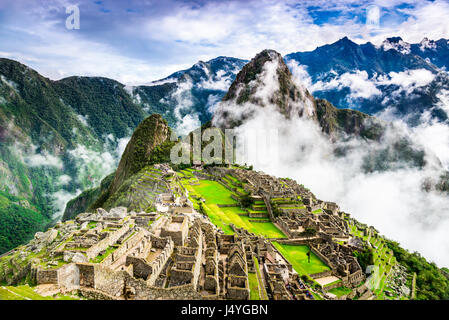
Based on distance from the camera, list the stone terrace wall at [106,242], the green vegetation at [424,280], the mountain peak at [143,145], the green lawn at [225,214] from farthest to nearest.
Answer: the mountain peak at [143,145]
the green lawn at [225,214]
the green vegetation at [424,280]
the stone terrace wall at [106,242]

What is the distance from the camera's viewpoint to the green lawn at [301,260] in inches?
1122

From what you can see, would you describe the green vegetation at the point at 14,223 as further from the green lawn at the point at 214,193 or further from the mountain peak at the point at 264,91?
the mountain peak at the point at 264,91

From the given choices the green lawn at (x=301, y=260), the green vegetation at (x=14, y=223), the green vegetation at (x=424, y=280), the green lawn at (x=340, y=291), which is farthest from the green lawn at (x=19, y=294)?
the green vegetation at (x=14, y=223)

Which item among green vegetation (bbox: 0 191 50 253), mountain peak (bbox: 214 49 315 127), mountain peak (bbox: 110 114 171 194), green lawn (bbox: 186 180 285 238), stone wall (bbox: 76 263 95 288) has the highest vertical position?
mountain peak (bbox: 214 49 315 127)

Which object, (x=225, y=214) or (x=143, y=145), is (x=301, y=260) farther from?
(x=143, y=145)

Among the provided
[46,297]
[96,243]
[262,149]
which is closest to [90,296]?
[46,297]

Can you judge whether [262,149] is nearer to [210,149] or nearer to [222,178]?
[210,149]

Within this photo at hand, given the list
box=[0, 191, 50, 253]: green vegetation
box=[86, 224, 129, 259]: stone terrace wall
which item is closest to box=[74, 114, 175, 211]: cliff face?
box=[0, 191, 50, 253]: green vegetation

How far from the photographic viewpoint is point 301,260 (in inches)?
1212

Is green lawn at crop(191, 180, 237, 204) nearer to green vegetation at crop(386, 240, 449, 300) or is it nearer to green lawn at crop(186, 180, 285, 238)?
green lawn at crop(186, 180, 285, 238)

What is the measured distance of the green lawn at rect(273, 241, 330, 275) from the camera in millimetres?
28500

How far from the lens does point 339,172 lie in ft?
626

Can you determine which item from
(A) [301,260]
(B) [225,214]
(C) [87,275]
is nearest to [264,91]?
(B) [225,214]

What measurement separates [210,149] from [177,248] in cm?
8536
